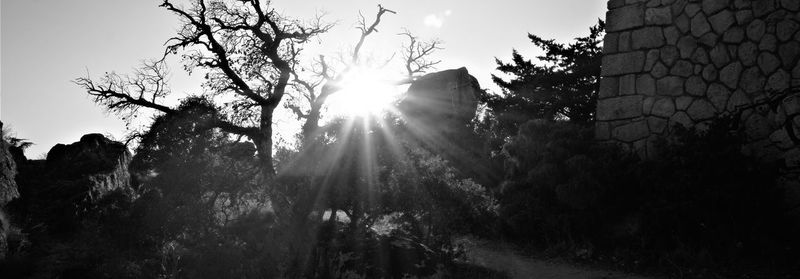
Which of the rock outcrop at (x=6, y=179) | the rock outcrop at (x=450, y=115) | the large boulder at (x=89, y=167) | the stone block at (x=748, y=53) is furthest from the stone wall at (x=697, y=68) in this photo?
the rock outcrop at (x=6, y=179)

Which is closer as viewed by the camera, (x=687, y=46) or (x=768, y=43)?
(x=768, y=43)

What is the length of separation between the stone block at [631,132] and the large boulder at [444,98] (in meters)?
12.8

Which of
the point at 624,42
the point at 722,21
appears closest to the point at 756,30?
the point at 722,21

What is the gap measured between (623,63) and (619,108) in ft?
3.62

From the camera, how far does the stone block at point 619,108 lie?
11781 mm

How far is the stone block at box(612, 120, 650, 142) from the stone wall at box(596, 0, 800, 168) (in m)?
0.02

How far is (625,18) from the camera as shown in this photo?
1226 centimetres

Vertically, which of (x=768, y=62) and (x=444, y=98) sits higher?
(x=444, y=98)

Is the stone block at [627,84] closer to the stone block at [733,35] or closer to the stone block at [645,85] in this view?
the stone block at [645,85]

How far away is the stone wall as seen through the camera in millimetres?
10078

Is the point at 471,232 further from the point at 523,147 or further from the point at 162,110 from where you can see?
the point at 162,110

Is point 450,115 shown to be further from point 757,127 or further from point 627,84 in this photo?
point 757,127

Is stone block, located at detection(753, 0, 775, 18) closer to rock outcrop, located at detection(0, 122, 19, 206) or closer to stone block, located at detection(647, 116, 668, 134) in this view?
stone block, located at detection(647, 116, 668, 134)

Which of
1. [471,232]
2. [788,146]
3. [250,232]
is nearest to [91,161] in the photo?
[250,232]
